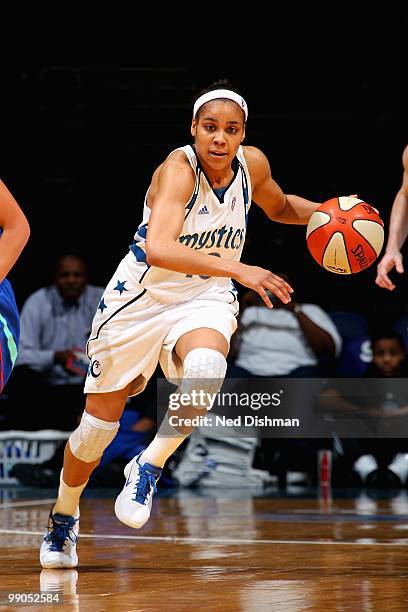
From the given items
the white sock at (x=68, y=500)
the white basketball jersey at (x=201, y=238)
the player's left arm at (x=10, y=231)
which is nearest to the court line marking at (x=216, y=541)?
the white sock at (x=68, y=500)

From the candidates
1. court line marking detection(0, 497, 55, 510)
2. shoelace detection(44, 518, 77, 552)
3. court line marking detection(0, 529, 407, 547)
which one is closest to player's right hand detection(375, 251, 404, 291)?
court line marking detection(0, 529, 407, 547)

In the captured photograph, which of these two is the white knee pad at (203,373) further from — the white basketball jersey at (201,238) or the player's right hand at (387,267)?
the player's right hand at (387,267)

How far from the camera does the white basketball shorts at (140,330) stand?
14.4ft

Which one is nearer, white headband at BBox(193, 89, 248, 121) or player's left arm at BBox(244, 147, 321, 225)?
white headband at BBox(193, 89, 248, 121)

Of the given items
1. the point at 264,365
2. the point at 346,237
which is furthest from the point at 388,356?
the point at 346,237

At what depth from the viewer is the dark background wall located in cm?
969

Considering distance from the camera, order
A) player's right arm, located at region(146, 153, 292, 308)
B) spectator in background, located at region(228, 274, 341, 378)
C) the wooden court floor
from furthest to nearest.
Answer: spectator in background, located at region(228, 274, 341, 378), player's right arm, located at region(146, 153, 292, 308), the wooden court floor

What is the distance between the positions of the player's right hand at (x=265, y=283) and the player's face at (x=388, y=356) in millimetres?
4441

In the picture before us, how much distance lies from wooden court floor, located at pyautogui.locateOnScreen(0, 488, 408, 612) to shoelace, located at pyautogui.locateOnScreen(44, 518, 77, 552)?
111 millimetres

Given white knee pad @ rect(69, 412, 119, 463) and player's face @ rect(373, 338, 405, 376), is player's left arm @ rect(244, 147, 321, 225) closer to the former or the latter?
white knee pad @ rect(69, 412, 119, 463)

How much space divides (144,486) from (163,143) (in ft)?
19.7

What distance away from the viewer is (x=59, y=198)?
995 cm

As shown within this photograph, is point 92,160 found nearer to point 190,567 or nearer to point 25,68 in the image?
point 25,68

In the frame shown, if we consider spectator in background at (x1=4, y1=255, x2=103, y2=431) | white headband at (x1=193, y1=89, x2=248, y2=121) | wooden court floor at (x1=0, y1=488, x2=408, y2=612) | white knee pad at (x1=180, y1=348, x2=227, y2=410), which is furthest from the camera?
spectator in background at (x1=4, y1=255, x2=103, y2=431)
